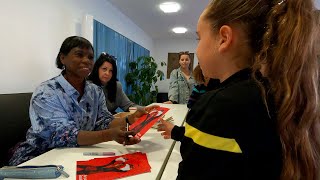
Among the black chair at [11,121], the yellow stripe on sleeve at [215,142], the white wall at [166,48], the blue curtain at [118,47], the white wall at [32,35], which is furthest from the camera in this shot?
the white wall at [166,48]

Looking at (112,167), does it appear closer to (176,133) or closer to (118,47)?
(176,133)

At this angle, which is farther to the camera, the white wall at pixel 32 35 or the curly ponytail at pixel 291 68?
the white wall at pixel 32 35

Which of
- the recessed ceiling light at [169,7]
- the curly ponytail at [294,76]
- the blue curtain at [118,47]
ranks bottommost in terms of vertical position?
the curly ponytail at [294,76]

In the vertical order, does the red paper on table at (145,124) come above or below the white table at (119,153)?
above

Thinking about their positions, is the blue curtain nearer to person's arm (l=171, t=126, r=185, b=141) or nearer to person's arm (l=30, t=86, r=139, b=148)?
person's arm (l=30, t=86, r=139, b=148)

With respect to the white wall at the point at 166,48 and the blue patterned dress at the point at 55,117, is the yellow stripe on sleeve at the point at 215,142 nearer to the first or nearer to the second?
the blue patterned dress at the point at 55,117

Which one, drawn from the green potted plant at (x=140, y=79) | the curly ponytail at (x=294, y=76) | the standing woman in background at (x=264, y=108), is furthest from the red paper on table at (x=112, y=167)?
the green potted plant at (x=140, y=79)

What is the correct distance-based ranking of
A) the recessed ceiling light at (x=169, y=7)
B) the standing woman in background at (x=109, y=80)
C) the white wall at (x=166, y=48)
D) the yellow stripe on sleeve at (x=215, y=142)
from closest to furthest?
the yellow stripe on sleeve at (x=215, y=142), the standing woman in background at (x=109, y=80), the recessed ceiling light at (x=169, y=7), the white wall at (x=166, y=48)

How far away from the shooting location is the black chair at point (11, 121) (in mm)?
1754

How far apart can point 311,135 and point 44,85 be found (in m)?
1.23

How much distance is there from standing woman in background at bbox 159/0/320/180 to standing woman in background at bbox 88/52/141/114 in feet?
7.79

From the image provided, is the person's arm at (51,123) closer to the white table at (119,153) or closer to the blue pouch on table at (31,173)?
the white table at (119,153)

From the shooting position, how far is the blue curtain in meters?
3.72

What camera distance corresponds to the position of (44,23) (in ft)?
8.52
